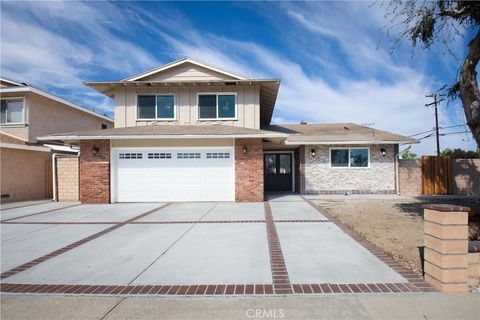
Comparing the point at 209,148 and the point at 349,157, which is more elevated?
the point at 209,148

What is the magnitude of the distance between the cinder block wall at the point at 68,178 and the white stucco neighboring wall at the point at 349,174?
11793 millimetres

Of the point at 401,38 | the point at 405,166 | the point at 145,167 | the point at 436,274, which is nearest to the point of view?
the point at 436,274

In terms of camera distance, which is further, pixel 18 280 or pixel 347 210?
pixel 347 210

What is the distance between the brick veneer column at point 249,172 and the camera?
1181 cm

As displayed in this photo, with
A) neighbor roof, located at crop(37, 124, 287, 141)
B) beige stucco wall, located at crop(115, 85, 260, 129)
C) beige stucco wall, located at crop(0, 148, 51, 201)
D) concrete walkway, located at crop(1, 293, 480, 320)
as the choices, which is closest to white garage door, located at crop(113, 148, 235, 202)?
neighbor roof, located at crop(37, 124, 287, 141)

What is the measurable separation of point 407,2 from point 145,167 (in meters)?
10.9

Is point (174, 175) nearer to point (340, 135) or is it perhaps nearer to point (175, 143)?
point (175, 143)

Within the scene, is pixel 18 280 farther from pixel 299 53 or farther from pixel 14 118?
pixel 14 118

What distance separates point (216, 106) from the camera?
538 inches

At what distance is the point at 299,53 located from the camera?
14.3m

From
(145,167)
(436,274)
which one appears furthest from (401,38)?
(145,167)

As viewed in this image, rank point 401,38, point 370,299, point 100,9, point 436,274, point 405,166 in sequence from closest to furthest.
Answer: point 370,299, point 436,274, point 401,38, point 100,9, point 405,166

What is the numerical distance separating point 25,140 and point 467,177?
24.1 metres

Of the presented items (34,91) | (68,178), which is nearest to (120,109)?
(68,178)
